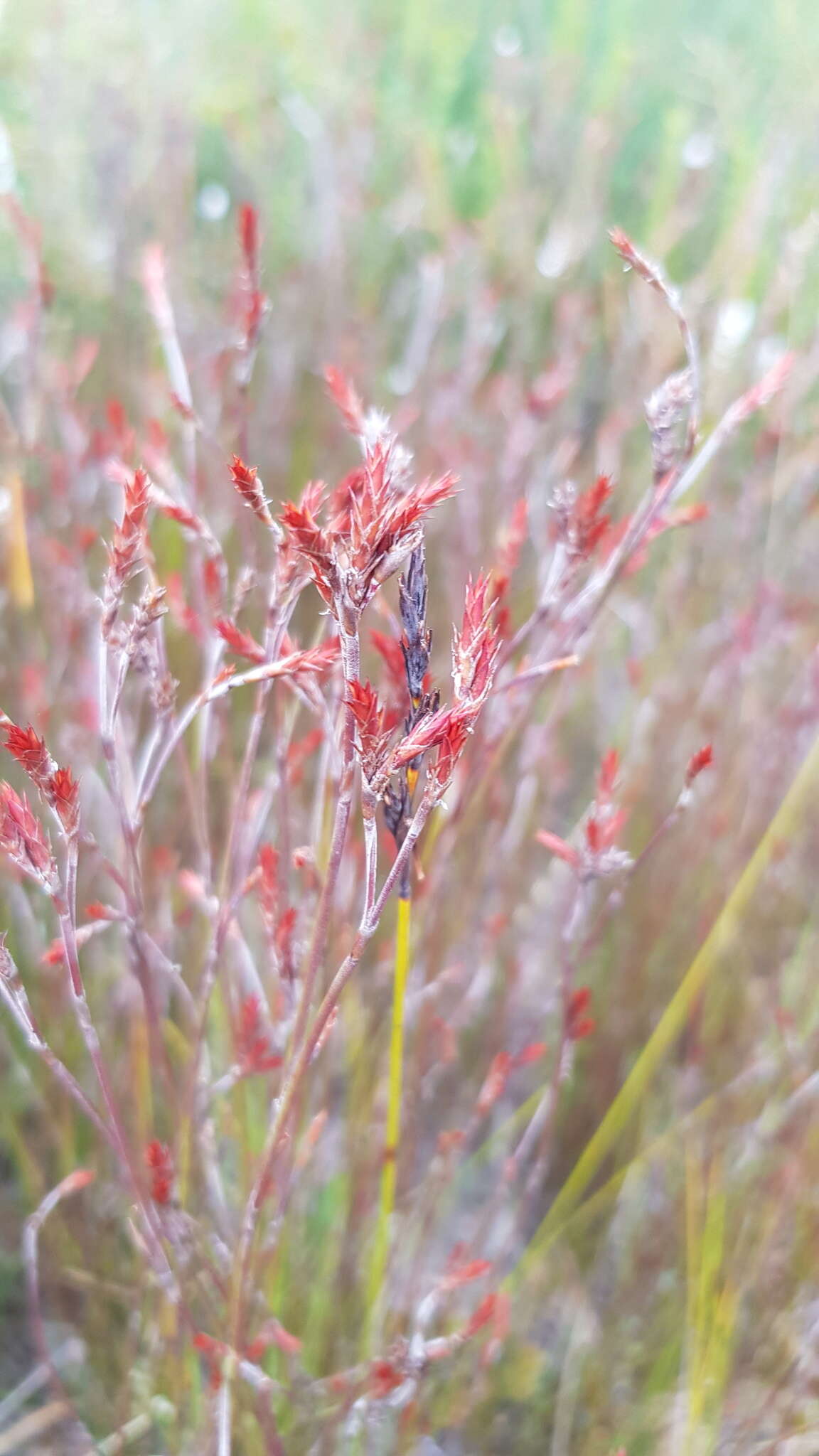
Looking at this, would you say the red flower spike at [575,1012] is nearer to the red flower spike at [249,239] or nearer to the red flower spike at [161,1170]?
the red flower spike at [161,1170]

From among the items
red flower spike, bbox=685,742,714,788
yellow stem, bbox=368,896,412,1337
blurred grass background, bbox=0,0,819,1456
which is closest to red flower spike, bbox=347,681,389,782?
yellow stem, bbox=368,896,412,1337

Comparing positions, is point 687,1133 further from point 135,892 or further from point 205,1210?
point 135,892

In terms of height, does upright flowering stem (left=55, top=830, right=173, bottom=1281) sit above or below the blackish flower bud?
below

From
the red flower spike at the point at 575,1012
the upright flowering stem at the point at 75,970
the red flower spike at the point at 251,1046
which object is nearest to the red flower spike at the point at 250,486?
the upright flowering stem at the point at 75,970

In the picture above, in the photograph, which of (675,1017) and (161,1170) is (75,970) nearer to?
(161,1170)

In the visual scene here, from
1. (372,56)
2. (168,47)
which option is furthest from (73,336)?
(372,56)

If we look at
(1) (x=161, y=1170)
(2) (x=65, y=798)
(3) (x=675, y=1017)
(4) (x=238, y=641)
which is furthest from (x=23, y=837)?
(3) (x=675, y=1017)

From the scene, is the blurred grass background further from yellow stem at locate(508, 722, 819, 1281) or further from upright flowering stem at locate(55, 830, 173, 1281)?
upright flowering stem at locate(55, 830, 173, 1281)
